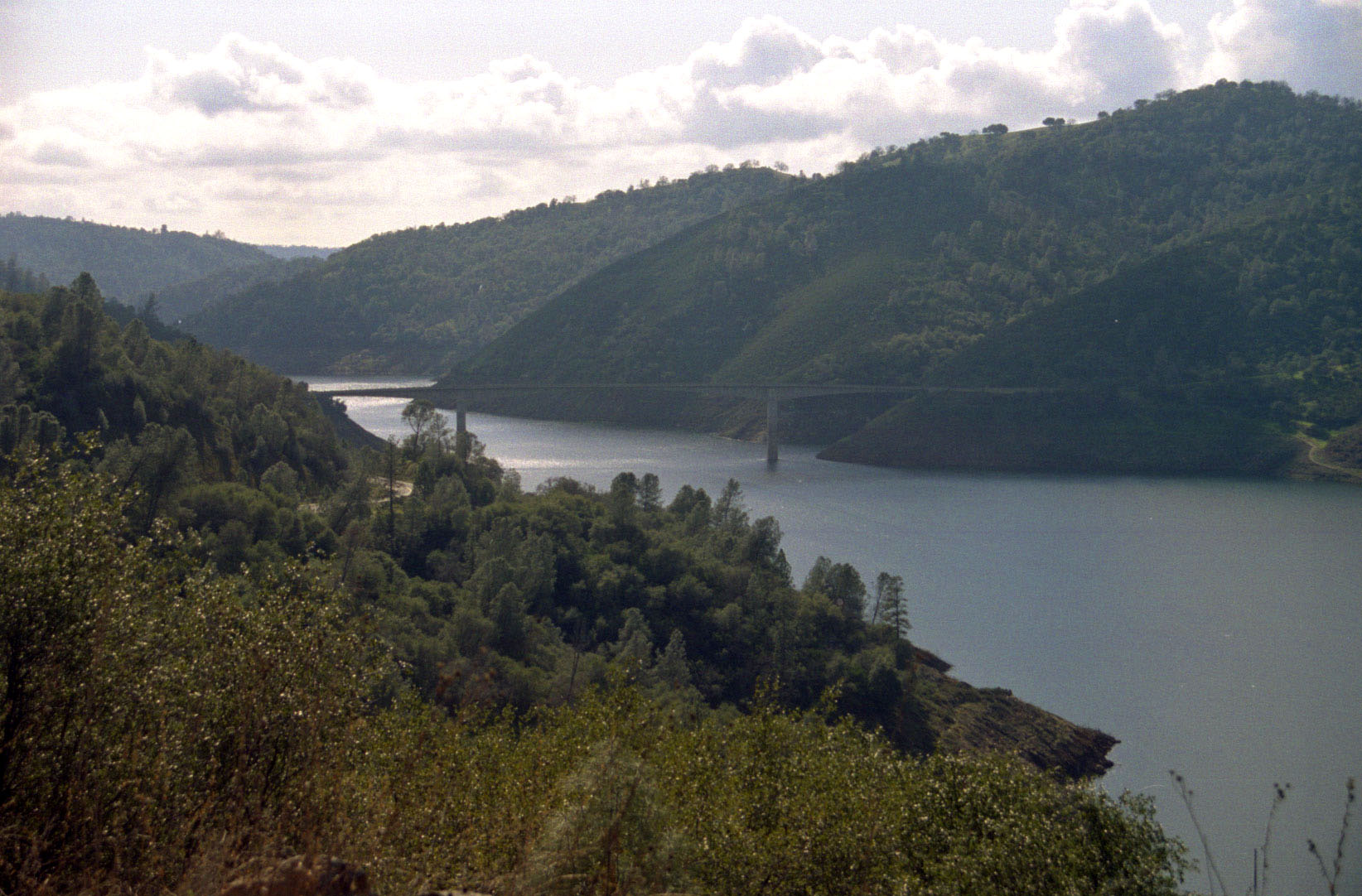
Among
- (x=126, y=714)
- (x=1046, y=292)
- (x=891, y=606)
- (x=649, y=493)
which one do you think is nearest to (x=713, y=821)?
(x=126, y=714)

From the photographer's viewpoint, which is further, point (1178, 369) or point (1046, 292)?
point (1046, 292)

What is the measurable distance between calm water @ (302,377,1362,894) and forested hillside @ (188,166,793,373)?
5885 cm

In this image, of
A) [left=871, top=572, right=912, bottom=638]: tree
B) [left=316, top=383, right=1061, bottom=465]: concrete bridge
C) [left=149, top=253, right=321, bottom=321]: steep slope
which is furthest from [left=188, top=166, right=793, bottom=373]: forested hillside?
[left=871, top=572, right=912, bottom=638]: tree

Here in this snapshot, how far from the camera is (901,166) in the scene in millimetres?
109688

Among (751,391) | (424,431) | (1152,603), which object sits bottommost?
(1152,603)

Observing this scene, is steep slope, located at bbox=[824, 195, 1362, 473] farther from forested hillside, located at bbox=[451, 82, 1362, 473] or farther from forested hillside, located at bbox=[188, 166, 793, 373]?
forested hillside, located at bbox=[188, 166, 793, 373]

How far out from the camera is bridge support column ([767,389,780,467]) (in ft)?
217

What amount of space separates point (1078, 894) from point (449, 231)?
160 m

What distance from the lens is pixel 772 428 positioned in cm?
6825

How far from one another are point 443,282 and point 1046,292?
73435 mm

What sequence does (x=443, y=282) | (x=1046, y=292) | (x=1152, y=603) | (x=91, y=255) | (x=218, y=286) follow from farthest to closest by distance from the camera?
(x=91, y=255) < (x=218, y=286) < (x=443, y=282) < (x=1046, y=292) < (x=1152, y=603)

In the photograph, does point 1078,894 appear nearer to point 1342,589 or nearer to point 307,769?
point 307,769

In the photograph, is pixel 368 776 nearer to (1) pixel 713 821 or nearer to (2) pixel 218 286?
(1) pixel 713 821

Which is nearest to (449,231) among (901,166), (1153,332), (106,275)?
(106,275)
